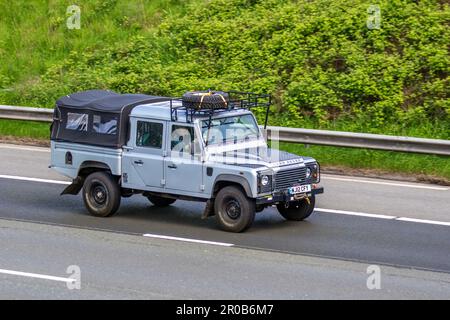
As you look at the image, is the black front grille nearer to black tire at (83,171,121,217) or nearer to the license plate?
the license plate

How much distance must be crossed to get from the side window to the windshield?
79 centimetres

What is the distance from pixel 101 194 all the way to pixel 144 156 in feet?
3.63

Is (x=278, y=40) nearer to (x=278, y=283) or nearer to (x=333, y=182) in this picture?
(x=333, y=182)

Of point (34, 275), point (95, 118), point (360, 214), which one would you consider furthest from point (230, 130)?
point (34, 275)

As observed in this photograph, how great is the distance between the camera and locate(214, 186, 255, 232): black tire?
1536 cm

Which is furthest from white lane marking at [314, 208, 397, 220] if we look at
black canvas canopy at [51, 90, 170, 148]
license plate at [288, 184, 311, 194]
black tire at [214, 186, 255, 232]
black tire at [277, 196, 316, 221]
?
black canvas canopy at [51, 90, 170, 148]

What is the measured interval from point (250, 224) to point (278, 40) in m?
10.3

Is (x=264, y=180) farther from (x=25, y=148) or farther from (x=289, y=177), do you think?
(x=25, y=148)

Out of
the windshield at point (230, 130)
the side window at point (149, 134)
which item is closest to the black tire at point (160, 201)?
the side window at point (149, 134)

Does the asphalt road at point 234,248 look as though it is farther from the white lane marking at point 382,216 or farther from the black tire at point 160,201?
the black tire at point 160,201

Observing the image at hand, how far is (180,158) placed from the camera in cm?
1608

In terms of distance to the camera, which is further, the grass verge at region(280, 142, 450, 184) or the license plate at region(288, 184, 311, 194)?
the grass verge at region(280, 142, 450, 184)

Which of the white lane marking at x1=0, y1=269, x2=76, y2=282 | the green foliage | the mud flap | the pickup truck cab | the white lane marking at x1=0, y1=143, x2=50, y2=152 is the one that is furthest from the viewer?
the white lane marking at x1=0, y1=143, x2=50, y2=152

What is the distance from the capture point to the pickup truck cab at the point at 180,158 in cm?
1555
